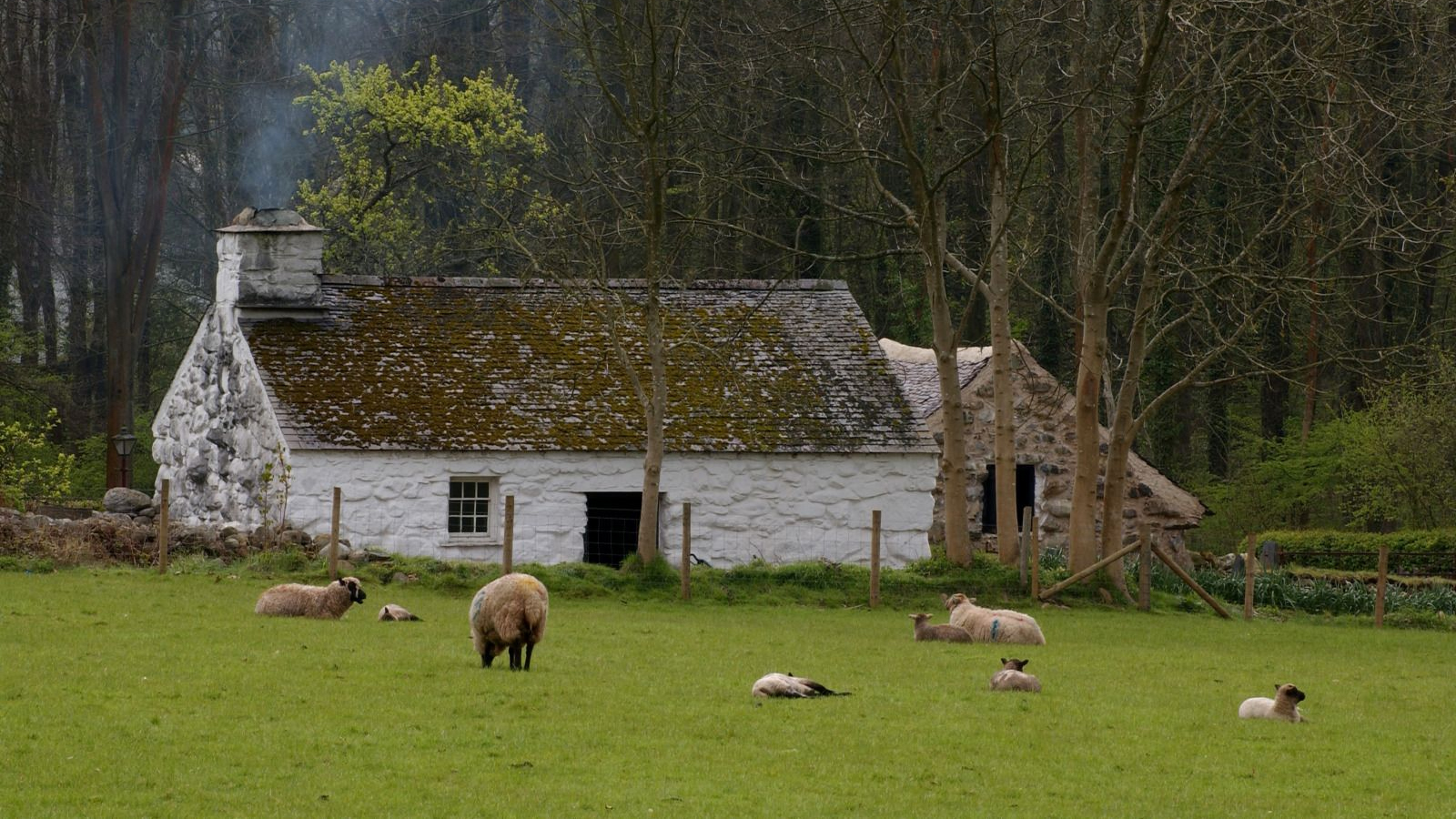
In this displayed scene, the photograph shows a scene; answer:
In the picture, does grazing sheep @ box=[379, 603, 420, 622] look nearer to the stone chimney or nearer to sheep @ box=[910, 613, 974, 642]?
sheep @ box=[910, 613, 974, 642]

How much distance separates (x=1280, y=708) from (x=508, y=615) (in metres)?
6.89

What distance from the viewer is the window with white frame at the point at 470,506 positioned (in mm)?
30547

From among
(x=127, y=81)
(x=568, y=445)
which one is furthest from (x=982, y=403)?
(x=127, y=81)

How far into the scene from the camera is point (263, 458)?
1187 inches

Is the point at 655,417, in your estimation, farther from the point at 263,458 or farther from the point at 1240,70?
the point at 1240,70

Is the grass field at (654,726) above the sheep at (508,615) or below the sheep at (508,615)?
below

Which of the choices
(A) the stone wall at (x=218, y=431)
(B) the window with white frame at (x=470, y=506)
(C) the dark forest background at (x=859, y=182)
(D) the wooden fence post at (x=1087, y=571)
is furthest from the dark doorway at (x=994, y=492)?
(A) the stone wall at (x=218, y=431)

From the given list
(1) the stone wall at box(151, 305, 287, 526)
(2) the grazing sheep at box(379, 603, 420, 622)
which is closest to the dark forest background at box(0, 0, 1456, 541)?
(1) the stone wall at box(151, 305, 287, 526)

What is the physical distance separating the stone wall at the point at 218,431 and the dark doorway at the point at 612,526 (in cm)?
550

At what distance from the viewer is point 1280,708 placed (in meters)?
15.4

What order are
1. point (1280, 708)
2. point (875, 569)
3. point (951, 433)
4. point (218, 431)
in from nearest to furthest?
point (1280, 708) → point (875, 569) → point (951, 433) → point (218, 431)

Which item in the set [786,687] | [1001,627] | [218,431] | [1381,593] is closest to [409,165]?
[218,431]

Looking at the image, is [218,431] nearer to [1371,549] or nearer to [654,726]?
[654,726]

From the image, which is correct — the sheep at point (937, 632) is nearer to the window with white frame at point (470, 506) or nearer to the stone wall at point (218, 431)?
the window with white frame at point (470, 506)
